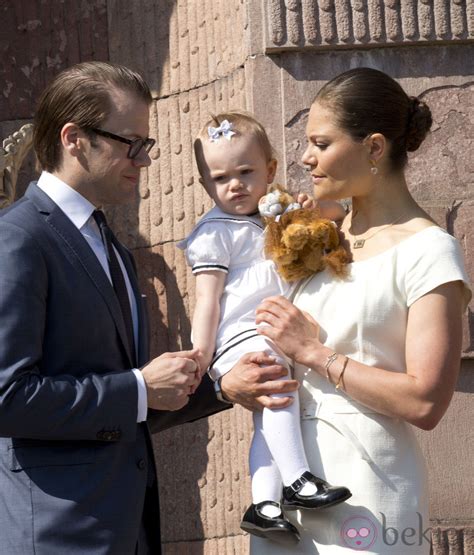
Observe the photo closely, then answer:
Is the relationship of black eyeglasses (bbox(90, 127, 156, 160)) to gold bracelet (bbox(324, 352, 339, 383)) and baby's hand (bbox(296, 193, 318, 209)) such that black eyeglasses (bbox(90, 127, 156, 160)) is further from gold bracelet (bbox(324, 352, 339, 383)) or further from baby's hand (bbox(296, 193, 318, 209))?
gold bracelet (bbox(324, 352, 339, 383))

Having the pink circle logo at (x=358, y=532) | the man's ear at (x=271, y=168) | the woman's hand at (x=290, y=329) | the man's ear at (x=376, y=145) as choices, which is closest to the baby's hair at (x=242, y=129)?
the man's ear at (x=271, y=168)

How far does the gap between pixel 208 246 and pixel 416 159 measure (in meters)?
1.36

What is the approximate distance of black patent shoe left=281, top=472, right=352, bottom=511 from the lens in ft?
11.8

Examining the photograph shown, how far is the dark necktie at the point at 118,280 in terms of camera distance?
3725 mm

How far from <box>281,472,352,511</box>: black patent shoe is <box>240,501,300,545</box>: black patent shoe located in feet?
0.18

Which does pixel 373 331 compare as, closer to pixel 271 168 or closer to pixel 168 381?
pixel 168 381

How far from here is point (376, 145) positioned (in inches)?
151

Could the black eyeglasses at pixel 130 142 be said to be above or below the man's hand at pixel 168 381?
above

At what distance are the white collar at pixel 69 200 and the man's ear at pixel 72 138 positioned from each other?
0.30 ft

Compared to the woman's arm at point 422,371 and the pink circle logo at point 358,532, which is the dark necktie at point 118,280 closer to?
the woman's arm at point 422,371

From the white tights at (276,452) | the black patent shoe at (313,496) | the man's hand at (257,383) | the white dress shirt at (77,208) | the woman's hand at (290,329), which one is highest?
the white dress shirt at (77,208)

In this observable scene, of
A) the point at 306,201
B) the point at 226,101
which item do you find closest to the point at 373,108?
the point at 306,201

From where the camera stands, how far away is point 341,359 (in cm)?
366

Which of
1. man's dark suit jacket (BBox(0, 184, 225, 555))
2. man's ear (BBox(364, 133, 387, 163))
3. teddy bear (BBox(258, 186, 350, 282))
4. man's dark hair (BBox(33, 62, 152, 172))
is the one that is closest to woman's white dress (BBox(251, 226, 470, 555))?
teddy bear (BBox(258, 186, 350, 282))
